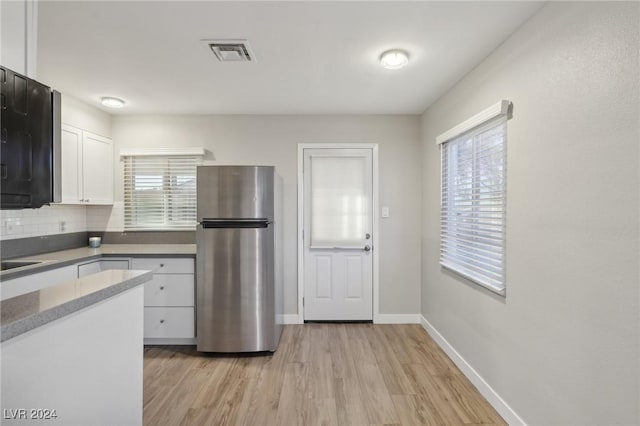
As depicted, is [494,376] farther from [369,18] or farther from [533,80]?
[369,18]

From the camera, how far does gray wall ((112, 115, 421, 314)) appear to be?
3539mm

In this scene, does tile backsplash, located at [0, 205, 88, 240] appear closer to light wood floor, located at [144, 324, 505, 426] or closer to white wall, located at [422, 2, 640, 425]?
light wood floor, located at [144, 324, 505, 426]

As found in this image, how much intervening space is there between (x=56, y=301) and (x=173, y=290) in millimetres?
2119

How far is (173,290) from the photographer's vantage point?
291 cm

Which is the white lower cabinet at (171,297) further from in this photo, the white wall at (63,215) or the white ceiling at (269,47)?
the white ceiling at (269,47)

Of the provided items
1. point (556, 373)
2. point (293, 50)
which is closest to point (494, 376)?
point (556, 373)

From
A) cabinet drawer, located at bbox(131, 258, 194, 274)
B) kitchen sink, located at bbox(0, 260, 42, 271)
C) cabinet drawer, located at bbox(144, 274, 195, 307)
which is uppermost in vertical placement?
kitchen sink, located at bbox(0, 260, 42, 271)

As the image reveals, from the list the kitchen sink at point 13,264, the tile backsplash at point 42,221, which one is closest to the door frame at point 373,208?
the kitchen sink at point 13,264

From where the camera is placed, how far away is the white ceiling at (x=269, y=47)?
1.68 meters

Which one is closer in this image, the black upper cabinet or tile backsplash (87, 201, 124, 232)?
the black upper cabinet

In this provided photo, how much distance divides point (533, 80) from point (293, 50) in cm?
146

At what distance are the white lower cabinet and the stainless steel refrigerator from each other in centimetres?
19

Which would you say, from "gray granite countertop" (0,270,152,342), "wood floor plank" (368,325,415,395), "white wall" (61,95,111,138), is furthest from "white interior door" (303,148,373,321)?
"gray granite countertop" (0,270,152,342)

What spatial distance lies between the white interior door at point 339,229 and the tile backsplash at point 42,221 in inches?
98.9
